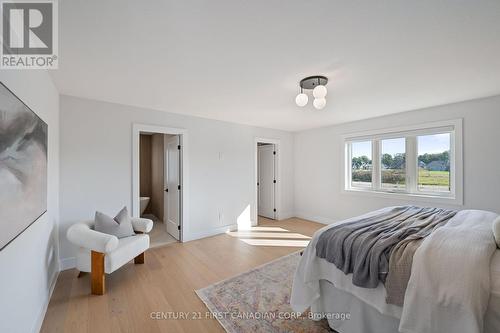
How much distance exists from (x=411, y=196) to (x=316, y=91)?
3.01 meters

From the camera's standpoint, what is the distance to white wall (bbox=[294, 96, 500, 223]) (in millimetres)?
3043

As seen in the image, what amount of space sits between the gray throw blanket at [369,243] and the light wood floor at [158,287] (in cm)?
116

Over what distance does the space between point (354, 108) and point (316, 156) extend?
1.85 metres

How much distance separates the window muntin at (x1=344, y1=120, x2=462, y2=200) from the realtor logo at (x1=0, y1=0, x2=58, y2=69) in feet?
15.6

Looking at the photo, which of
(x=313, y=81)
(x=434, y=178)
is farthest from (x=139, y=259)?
(x=434, y=178)

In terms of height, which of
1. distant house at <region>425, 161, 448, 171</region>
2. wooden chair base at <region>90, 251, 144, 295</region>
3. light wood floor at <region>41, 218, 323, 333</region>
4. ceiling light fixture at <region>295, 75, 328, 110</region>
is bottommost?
light wood floor at <region>41, 218, 323, 333</region>

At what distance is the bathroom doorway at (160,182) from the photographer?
3.44m

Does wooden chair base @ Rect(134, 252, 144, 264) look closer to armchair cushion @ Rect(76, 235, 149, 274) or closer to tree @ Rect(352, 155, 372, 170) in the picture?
armchair cushion @ Rect(76, 235, 149, 274)

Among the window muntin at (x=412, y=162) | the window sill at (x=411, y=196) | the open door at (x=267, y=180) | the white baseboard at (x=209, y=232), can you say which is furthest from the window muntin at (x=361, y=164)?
the white baseboard at (x=209, y=232)

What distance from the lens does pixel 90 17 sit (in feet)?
4.66

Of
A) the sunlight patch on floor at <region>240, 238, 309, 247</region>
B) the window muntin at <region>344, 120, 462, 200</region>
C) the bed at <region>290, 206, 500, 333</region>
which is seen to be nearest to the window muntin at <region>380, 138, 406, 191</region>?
the window muntin at <region>344, 120, 462, 200</region>

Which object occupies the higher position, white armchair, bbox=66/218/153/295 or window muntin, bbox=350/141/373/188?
window muntin, bbox=350/141/373/188

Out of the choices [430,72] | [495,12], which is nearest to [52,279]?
[495,12]

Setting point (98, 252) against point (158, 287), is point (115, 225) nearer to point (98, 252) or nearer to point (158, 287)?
point (98, 252)
